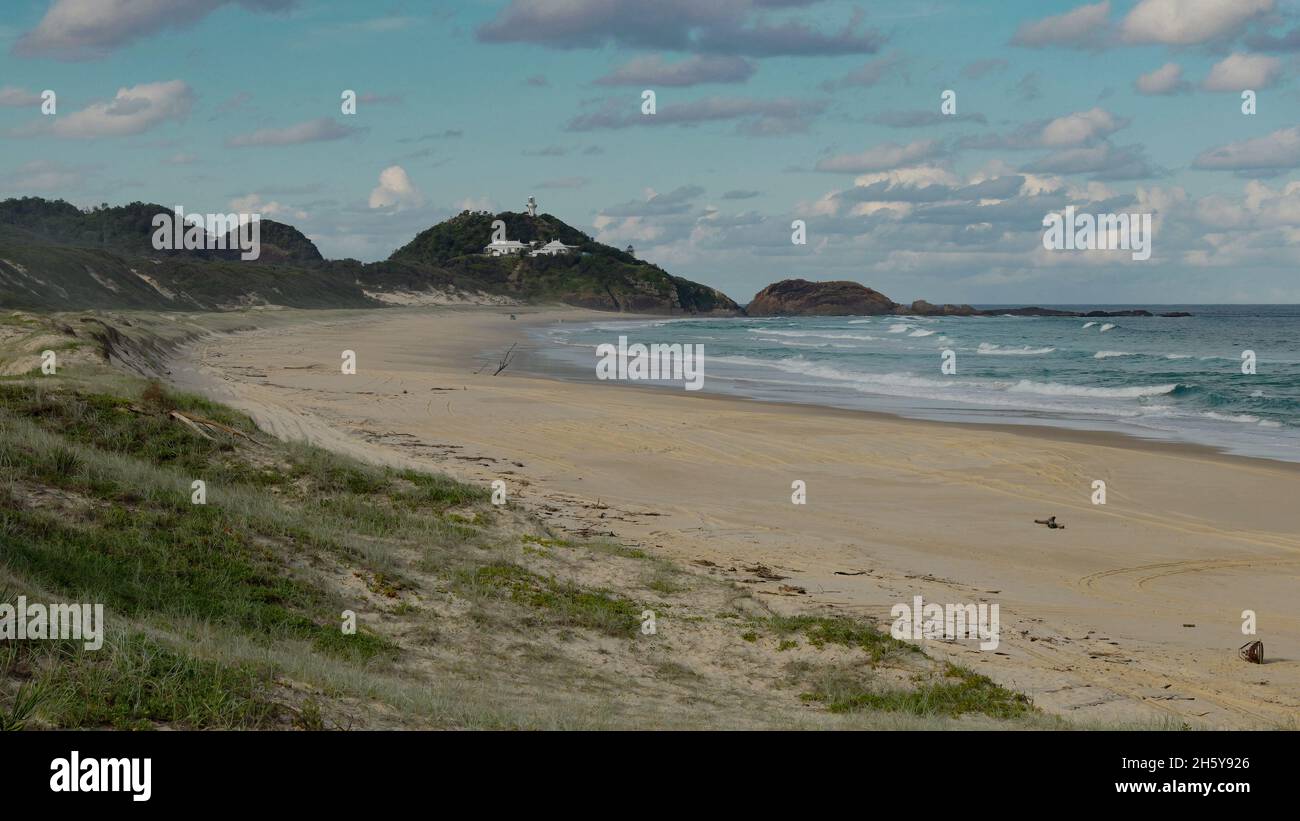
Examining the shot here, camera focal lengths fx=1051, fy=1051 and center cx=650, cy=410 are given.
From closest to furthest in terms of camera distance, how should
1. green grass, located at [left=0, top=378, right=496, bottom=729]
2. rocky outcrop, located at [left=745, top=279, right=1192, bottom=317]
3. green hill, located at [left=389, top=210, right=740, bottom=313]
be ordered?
1. green grass, located at [left=0, top=378, right=496, bottom=729]
2. green hill, located at [left=389, top=210, right=740, bottom=313]
3. rocky outcrop, located at [left=745, top=279, right=1192, bottom=317]

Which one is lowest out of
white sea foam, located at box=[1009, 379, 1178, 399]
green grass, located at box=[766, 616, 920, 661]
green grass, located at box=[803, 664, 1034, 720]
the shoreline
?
green grass, located at box=[803, 664, 1034, 720]

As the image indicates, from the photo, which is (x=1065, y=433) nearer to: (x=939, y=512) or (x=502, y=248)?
(x=939, y=512)

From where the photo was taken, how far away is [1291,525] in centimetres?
1484

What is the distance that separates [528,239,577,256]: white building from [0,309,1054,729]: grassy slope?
571 ft

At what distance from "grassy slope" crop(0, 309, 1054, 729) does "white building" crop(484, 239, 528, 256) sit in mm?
176330

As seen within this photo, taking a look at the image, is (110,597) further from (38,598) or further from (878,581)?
(878,581)

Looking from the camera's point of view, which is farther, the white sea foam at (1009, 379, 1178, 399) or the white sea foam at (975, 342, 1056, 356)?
the white sea foam at (975, 342, 1056, 356)

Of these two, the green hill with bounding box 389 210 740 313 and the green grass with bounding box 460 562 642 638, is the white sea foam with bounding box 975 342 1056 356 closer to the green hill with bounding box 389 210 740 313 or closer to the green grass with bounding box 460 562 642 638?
the green grass with bounding box 460 562 642 638

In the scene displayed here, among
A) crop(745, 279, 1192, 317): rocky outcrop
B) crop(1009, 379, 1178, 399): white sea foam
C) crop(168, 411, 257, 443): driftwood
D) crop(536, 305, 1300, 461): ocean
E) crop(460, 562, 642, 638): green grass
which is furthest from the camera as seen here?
crop(745, 279, 1192, 317): rocky outcrop

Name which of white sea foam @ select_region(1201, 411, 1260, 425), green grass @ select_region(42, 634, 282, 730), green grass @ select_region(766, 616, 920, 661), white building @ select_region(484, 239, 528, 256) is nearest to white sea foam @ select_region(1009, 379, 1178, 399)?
white sea foam @ select_region(1201, 411, 1260, 425)

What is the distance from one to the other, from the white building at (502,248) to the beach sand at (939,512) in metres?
160

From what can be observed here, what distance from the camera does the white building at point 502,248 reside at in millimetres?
186750

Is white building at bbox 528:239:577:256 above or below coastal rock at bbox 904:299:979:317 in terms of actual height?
above

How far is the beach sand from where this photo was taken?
361 inches
